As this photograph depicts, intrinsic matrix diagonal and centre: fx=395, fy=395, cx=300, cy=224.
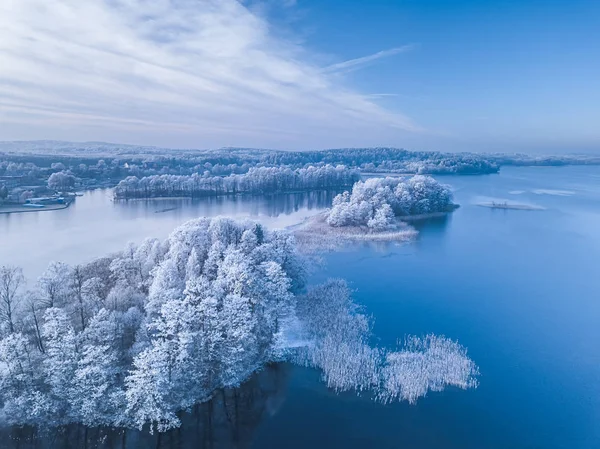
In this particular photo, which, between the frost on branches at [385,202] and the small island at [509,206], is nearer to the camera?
the frost on branches at [385,202]

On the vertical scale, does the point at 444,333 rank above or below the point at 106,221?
below

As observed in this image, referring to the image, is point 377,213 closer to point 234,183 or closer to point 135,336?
point 234,183

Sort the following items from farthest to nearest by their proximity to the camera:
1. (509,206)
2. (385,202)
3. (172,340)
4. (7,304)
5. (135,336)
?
(509,206) < (385,202) < (135,336) < (7,304) < (172,340)

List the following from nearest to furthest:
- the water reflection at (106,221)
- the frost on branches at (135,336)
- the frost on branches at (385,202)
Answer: the frost on branches at (135,336), the water reflection at (106,221), the frost on branches at (385,202)

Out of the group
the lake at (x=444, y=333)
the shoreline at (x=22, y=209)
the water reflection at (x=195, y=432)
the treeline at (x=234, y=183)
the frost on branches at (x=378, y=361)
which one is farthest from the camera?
the treeline at (x=234, y=183)

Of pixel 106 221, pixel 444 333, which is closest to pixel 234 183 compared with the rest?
pixel 106 221

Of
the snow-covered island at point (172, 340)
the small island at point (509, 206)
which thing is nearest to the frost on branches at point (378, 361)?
the snow-covered island at point (172, 340)

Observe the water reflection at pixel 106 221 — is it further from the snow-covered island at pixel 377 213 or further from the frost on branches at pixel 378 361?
the frost on branches at pixel 378 361

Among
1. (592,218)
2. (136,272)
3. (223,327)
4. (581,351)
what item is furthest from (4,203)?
(592,218)

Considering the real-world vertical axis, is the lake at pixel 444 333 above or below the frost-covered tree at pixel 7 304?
below
